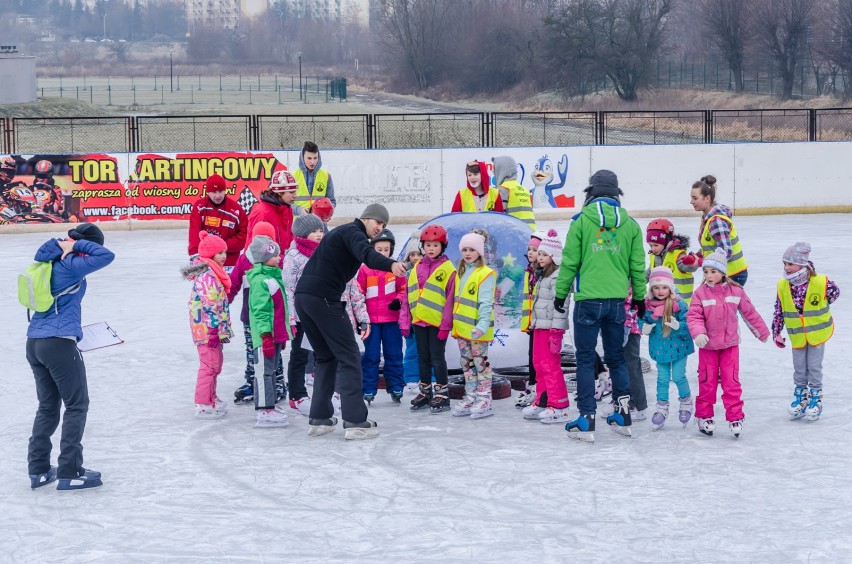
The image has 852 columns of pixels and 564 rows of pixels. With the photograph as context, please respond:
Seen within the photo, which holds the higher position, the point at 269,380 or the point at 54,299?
the point at 54,299

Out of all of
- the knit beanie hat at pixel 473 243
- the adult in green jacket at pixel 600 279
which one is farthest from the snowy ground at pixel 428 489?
the knit beanie hat at pixel 473 243

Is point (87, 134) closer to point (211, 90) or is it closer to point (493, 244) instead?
point (493, 244)

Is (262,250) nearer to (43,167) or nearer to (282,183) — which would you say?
(282,183)

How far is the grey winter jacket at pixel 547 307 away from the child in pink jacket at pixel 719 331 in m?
0.92

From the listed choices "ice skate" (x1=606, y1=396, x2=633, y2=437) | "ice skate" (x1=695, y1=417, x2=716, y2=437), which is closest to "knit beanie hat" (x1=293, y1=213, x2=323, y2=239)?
"ice skate" (x1=606, y1=396, x2=633, y2=437)

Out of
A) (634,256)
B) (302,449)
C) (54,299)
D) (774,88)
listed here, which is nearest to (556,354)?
(634,256)

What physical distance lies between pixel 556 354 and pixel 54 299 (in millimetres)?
3512

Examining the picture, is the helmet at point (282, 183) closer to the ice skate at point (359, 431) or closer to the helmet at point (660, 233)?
the ice skate at point (359, 431)

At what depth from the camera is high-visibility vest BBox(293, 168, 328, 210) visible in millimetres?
11331

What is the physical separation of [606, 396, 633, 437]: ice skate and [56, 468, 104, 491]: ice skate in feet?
11.2

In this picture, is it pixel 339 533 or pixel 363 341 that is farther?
pixel 363 341

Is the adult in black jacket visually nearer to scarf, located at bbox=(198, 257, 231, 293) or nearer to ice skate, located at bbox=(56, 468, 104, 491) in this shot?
scarf, located at bbox=(198, 257, 231, 293)

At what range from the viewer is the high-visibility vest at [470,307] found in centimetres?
835

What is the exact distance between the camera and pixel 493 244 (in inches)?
371
